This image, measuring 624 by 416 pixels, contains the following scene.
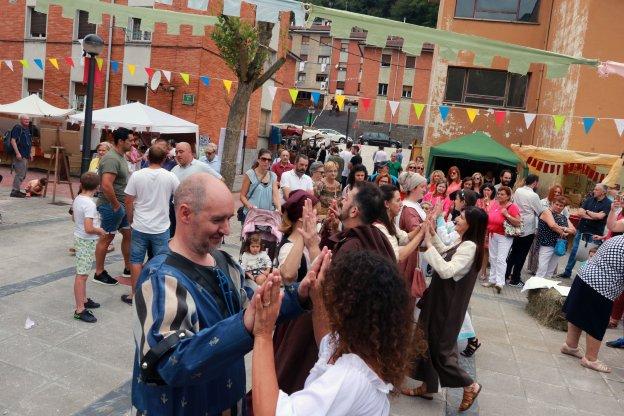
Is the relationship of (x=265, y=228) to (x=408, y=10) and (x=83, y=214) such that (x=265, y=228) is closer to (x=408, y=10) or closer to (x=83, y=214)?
(x=83, y=214)

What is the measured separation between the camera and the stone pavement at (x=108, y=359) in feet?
12.3

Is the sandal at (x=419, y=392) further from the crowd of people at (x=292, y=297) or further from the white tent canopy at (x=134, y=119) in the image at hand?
the white tent canopy at (x=134, y=119)

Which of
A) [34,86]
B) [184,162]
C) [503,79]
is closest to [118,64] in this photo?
[34,86]

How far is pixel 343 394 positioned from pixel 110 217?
5.00 metres

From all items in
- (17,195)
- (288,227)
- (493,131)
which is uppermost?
(493,131)

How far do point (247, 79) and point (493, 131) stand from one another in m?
10.3

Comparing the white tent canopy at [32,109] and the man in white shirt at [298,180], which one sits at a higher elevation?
the white tent canopy at [32,109]

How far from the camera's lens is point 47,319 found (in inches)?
196

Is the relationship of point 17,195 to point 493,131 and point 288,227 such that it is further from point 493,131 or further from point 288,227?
point 493,131

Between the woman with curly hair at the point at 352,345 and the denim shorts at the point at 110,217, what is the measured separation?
15.5 ft

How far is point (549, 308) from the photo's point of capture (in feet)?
22.5

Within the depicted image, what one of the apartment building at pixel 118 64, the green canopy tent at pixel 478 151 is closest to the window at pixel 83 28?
the apartment building at pixel 118 64

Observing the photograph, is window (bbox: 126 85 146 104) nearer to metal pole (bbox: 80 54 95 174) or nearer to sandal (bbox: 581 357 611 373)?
metal pole (bbox: 80 54 95 174)

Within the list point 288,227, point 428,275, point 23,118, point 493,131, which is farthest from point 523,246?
point 23,118
